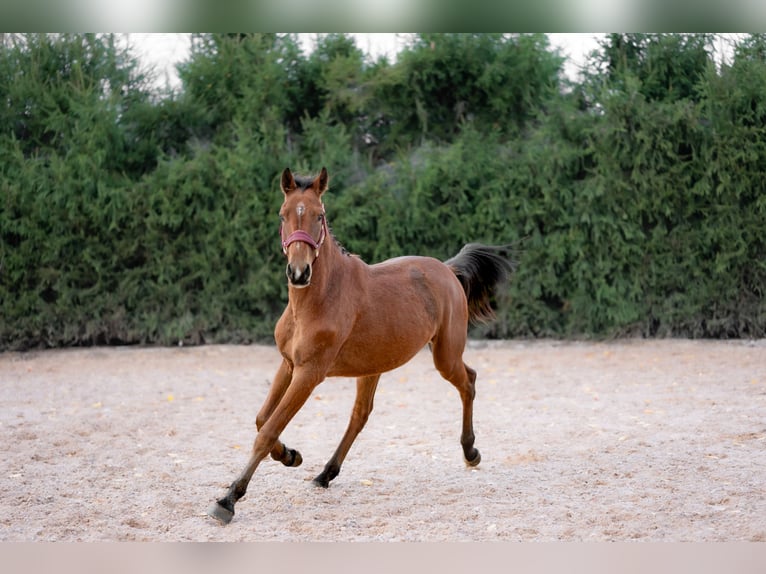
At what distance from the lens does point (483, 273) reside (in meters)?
4.99

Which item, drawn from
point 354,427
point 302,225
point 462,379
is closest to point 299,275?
point 302,225

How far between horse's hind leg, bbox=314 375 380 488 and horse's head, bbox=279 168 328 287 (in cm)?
99

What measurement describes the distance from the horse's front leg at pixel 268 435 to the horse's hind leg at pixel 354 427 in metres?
0.63

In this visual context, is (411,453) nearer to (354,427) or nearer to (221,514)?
(354,427)

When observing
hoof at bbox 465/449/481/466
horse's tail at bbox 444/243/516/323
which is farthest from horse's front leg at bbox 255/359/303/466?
horse's tail at bbox 444/243/516/323

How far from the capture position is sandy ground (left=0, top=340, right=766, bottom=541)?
3.52 meters

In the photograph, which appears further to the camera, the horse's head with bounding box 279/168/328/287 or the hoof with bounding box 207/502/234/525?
the hoof with bounding box 207/502/234/525

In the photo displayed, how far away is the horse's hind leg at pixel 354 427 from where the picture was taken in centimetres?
415

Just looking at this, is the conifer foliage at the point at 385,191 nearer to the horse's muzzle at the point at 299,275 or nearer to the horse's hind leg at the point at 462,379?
the horse's hind leg at the point at 462,379

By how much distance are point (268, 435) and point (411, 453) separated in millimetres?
1634

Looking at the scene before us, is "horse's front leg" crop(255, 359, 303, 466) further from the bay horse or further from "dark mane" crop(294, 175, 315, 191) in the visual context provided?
"dark mane" crop(294, 175, 315, 191)

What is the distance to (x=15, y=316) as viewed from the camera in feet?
29.5

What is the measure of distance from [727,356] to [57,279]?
24.0 ft

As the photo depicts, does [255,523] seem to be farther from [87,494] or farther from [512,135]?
[512,135]
